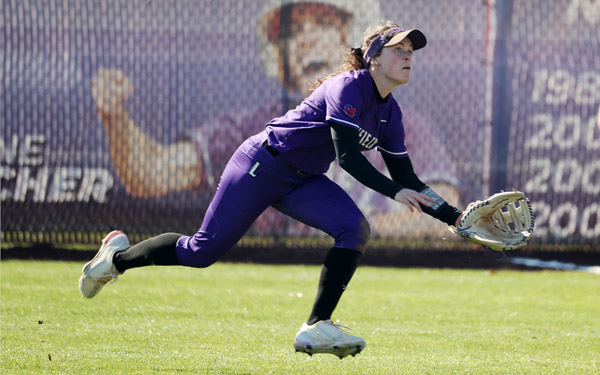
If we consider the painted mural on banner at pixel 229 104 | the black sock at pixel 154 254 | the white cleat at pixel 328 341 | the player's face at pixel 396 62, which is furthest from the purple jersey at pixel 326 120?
the painted mural on banner at pixel 229 104

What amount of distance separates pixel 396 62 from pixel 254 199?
1.14 meters

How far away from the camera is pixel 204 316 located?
692 centimetres

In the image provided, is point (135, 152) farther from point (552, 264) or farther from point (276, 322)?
point (552, 264)

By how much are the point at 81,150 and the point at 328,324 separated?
667 centimetres

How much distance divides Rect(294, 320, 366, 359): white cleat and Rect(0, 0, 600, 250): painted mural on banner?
6131 mm

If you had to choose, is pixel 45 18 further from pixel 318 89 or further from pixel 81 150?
pixel 318 89

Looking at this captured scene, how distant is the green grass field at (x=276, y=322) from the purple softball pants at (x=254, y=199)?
70 centimetres

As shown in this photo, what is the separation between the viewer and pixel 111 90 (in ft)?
35.3

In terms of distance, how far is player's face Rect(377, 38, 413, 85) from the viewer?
5.09 metres

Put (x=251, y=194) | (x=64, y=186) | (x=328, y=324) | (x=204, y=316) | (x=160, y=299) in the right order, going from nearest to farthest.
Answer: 1. (x=328, y=324)
2. (x=251, y=194)
3. (x=204, y=316)
4. (x=160, y=299)
5. (x=64, y=186)

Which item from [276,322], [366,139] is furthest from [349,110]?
[276,322]

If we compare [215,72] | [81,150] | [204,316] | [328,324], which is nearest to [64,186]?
[81,150]

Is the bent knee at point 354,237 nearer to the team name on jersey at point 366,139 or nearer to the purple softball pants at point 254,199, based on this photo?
the purple softball pants at point 254,199

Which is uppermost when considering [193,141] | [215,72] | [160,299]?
[215,72]
